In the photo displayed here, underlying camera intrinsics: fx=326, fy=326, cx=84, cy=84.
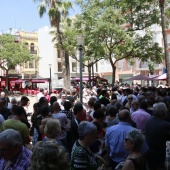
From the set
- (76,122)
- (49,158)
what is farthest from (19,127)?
(49,158)

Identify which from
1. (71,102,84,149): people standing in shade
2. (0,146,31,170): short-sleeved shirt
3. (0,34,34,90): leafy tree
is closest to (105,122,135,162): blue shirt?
(71,102,84,149): people standing in shade

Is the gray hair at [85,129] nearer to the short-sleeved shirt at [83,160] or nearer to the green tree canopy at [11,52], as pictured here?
the short-sleeved shirt at [83,160]

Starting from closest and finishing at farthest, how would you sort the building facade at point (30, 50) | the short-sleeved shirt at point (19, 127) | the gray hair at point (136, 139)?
the gray hair at point (136, 139) → the short-sleeved shirt at point (19, 127) → the building facade at point (30, 50)

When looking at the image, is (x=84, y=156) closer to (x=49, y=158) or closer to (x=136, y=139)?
(x=136, y=139)

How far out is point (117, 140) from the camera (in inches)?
194

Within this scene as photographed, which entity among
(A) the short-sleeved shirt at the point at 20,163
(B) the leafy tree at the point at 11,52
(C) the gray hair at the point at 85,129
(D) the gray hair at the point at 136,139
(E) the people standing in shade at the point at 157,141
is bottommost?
(E) the people standing in shade at the point at 157,141

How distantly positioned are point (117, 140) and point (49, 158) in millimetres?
2671

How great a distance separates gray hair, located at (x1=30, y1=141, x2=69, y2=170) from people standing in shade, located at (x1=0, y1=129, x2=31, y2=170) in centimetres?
81

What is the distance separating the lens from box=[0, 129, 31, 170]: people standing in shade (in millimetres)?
3226

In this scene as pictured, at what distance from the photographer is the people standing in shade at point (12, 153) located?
10.6 ft

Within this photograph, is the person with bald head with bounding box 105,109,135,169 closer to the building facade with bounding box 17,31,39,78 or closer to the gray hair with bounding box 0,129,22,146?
the gray hair with bounding box 0,129,22,146

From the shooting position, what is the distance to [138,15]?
2314 cm

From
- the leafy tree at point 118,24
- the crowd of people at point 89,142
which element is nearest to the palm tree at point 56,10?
the leafy tree at point 118,24

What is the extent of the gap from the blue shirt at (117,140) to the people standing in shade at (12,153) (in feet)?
6.44
